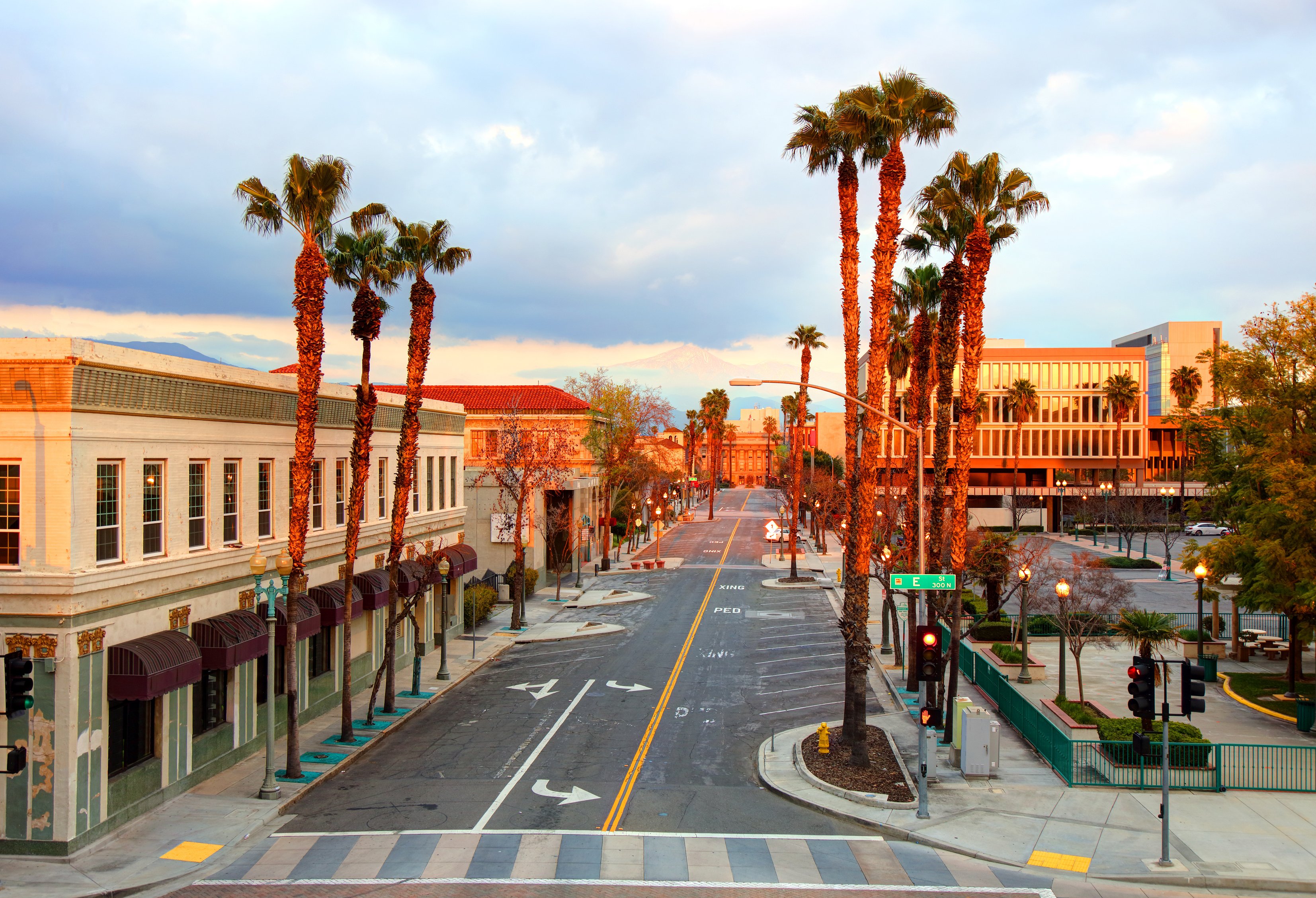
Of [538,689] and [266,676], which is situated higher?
[266,676]

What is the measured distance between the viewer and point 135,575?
18312 mm

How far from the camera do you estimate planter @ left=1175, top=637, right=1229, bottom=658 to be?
3416cm

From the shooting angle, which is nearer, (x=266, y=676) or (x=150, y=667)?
(x=150, y=667)

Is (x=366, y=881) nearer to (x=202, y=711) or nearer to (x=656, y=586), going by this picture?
(x=202, y=711)

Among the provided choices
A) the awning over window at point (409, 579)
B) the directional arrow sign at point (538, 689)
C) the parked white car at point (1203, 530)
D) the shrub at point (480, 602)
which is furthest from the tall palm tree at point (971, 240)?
the parked white car at point (1203, 530)

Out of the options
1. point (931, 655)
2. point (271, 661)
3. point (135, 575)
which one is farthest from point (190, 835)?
point (931, 655)

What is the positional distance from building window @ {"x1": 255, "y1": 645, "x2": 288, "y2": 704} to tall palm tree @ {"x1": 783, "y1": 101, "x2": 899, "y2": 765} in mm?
14079

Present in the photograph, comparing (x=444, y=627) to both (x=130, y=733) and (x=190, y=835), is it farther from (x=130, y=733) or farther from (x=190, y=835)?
(x=190, y=835)

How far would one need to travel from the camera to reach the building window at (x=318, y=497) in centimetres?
2708

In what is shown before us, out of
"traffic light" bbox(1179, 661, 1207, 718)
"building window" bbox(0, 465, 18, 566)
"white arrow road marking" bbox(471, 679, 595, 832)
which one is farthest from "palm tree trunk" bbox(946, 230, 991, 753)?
"building window" bbox(0, 465, 18, 566)

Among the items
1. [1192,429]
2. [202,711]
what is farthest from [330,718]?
[1192,429]

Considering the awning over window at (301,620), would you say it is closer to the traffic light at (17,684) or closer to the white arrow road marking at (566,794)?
the white arrow road marking at (566,794)

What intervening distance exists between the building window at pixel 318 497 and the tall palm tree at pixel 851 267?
15.2 metres

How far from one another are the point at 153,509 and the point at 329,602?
738cm
